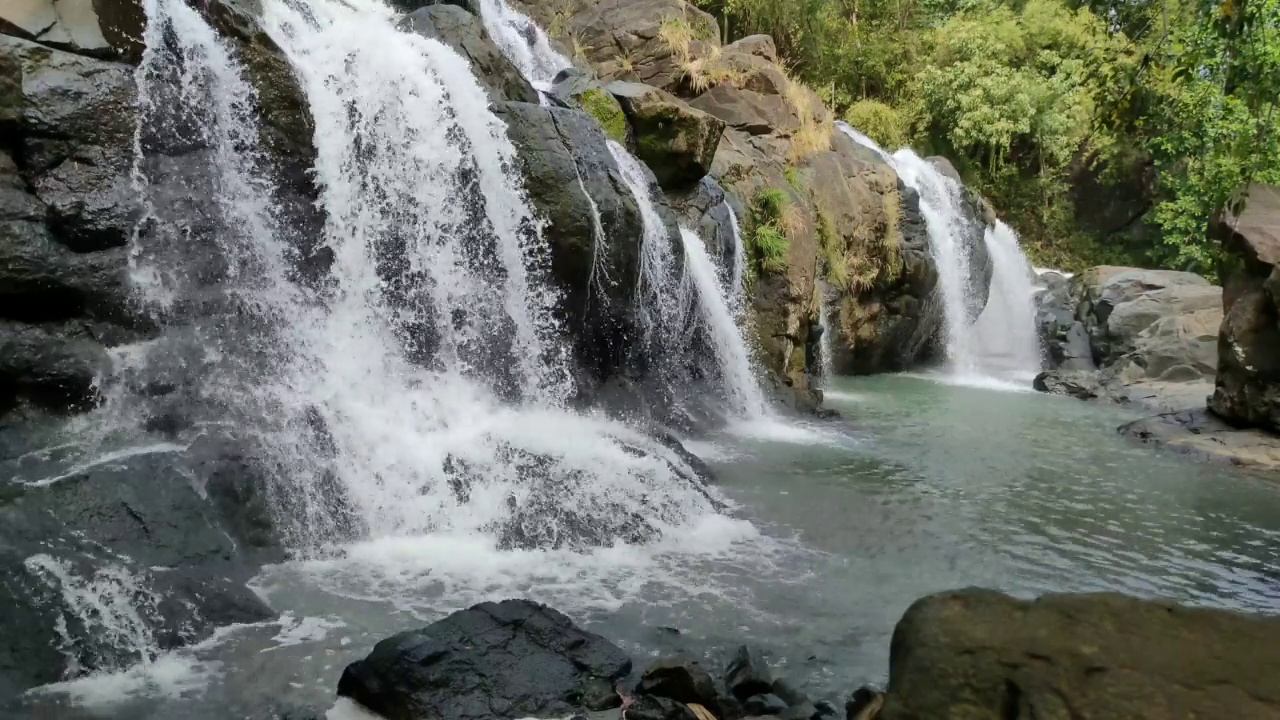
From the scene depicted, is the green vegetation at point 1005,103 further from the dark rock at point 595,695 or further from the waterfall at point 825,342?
the dark rock at point 595,695

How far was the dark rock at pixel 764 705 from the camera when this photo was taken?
4621 mm

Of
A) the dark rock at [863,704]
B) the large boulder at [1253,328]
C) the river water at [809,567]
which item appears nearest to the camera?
the dark rock at [863,704]

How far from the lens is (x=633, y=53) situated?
18.0 m

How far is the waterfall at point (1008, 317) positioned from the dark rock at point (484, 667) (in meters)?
19.0

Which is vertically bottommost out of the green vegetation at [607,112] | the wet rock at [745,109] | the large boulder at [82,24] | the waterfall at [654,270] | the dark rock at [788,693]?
the dark rock at [788,693]

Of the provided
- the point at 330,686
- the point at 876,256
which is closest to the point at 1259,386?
the point at 876,256

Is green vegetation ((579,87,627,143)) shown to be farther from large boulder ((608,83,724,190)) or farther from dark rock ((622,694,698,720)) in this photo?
dark rock ((622,694,698,720))

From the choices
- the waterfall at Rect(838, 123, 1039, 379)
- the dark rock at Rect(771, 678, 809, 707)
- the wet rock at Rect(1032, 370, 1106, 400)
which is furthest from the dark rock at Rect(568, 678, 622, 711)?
the waterfall at Rect(838, 123, 1039, 379)

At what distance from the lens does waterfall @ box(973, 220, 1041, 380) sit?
22.6 metres

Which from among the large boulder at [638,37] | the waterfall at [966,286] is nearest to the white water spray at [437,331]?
the large boulder at [638,37]

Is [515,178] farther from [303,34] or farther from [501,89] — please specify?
[303,34]

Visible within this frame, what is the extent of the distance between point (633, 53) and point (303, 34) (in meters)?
9.18

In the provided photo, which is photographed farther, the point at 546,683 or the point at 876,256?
the point at 876,256

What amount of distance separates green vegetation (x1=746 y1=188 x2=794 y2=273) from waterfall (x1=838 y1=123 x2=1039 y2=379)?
5.83 m
